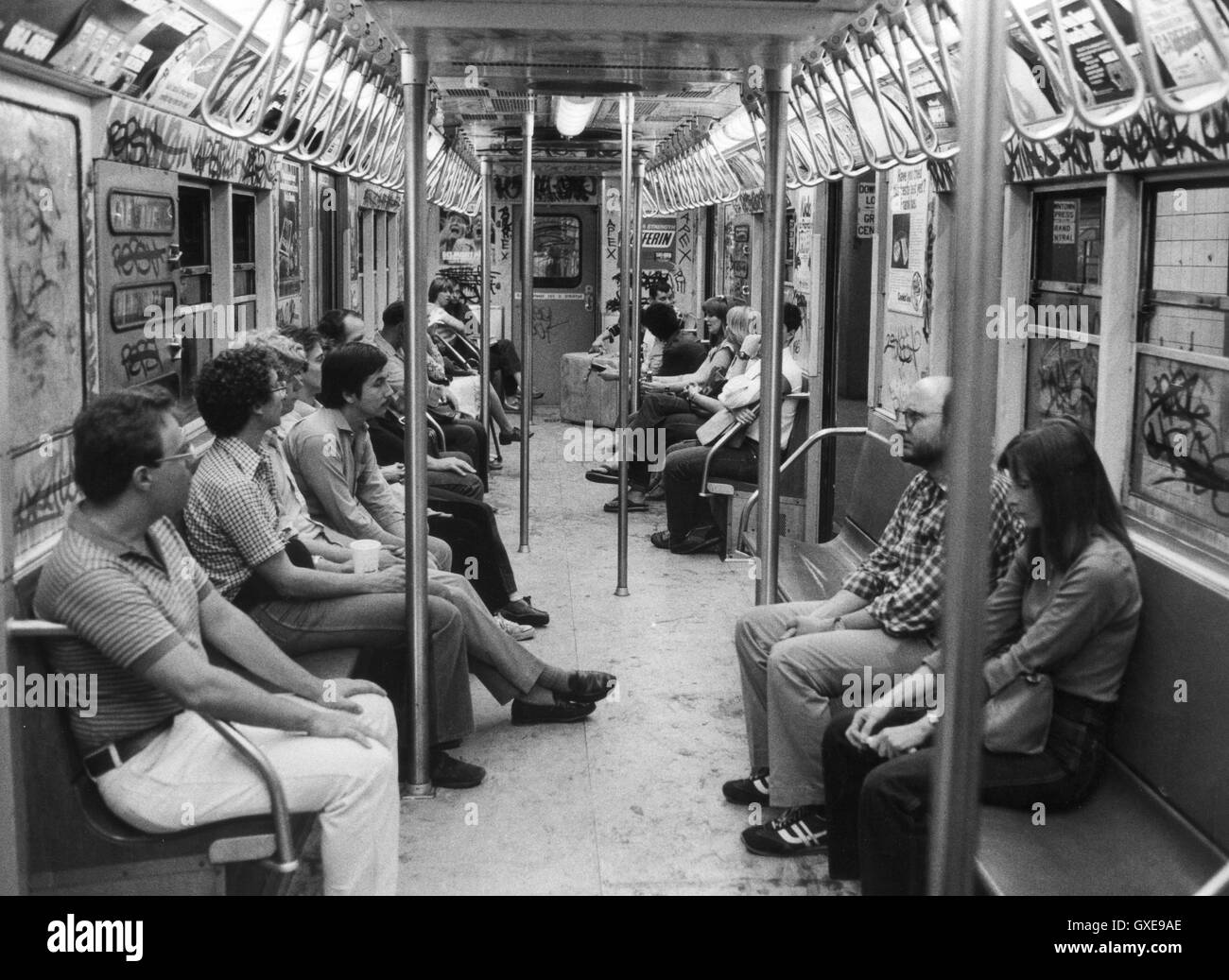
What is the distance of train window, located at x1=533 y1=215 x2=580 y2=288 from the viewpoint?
15805 millimetres

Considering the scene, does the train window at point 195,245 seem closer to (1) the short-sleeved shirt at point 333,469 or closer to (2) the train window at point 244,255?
(2) the train window at point 244,255

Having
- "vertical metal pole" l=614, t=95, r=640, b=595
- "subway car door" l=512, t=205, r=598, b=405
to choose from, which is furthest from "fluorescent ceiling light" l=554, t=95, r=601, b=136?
"subway car door" l=512, t=205, r=598, b=405

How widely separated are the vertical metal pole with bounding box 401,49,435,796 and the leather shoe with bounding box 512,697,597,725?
2.71ft

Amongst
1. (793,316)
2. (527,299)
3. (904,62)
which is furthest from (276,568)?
(793,316)

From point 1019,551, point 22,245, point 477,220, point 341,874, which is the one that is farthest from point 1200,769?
point 477,220

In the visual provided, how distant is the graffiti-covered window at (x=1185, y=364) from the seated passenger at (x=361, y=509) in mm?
1987

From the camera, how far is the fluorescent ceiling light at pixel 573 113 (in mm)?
6738

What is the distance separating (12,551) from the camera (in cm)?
307

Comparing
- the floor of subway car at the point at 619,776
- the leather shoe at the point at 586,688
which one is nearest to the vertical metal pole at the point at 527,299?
the floor of subway car at the point at 619,776

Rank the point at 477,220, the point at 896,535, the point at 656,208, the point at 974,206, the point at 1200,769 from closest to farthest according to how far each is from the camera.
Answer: the point at 974,206, the point at 1200,769, the point at 896,535, the point at 656,208, the point at 477,220

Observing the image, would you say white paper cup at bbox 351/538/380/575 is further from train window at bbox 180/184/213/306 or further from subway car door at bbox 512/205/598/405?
subway car door at bbox 512/205/598/405

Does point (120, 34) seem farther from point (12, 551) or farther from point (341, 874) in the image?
point (341, 874)

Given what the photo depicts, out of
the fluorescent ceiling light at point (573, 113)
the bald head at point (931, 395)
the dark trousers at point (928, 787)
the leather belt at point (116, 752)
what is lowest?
the dark trousers at point (928, 787)

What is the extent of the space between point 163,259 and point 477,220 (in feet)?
39.5
